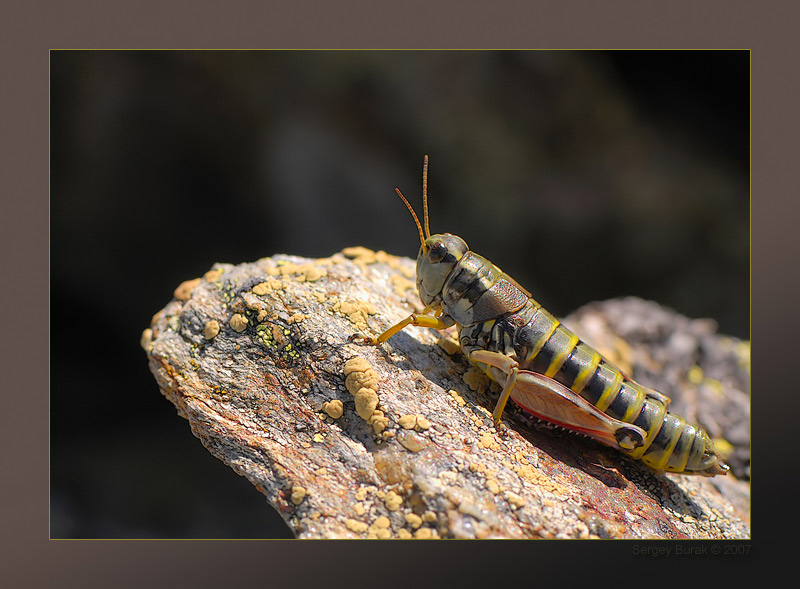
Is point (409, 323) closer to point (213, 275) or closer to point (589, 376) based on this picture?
point (589, 376)

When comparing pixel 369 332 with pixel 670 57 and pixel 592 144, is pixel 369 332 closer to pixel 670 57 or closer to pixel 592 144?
pixel 670 57

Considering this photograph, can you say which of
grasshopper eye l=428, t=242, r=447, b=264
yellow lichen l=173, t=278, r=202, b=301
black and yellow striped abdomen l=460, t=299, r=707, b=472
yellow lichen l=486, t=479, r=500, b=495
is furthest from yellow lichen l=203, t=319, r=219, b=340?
yellow lichen l=486, t=479, r=500, b=495

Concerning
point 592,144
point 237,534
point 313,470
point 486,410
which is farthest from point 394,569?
point 592,144

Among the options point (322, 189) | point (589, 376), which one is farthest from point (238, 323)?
point (322, 189)

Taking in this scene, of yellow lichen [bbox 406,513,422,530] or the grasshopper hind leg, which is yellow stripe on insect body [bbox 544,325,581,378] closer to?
the grasshopper hind leg

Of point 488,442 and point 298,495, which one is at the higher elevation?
point 488,442

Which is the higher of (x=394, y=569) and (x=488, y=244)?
(x=488, y=244)
